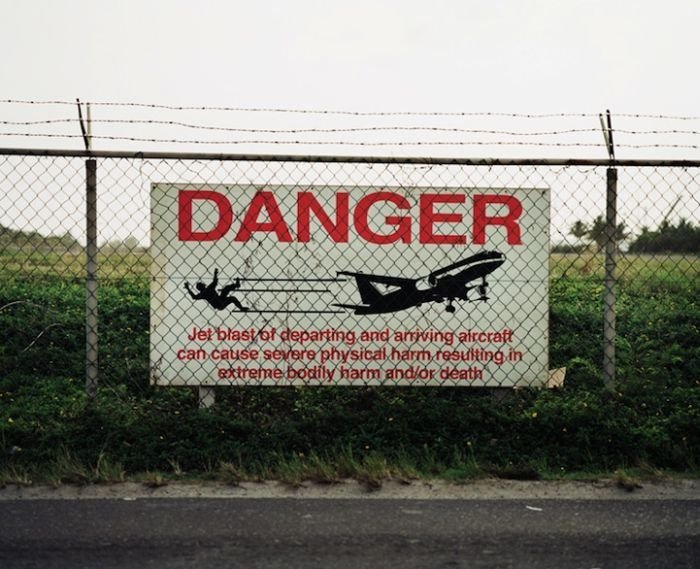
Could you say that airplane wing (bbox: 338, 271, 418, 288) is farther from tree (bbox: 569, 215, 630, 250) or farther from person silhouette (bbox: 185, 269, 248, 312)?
tree (bbox: 569, 215, 630, 250)

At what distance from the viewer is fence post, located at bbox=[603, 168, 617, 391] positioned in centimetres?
599

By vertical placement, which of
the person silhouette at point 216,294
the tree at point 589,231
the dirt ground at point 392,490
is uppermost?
the tree at point 589,231

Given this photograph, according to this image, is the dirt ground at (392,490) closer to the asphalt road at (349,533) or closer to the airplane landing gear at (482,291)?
the asphalt road at (349,533)

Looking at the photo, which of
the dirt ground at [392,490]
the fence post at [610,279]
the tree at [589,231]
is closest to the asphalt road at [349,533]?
the dirt ground at [392,490]

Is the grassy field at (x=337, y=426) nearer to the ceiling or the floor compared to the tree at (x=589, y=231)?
nearer to the floor

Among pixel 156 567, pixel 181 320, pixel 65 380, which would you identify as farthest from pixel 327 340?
pixel 156 567

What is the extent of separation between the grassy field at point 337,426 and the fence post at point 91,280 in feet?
0.75

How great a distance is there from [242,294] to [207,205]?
2.34 ft

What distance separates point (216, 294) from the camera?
6.09 meters

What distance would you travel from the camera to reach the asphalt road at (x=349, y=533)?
3.66m

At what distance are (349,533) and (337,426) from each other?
1.70m

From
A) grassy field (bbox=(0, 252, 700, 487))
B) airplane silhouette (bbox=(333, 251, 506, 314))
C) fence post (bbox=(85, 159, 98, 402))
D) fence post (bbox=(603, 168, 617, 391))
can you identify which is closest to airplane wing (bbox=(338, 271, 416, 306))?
airplane silhouette (bbox=(333, 251, 506, 314))

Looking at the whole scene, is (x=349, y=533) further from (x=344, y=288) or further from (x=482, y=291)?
(x=482, y=291)

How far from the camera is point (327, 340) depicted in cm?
608
